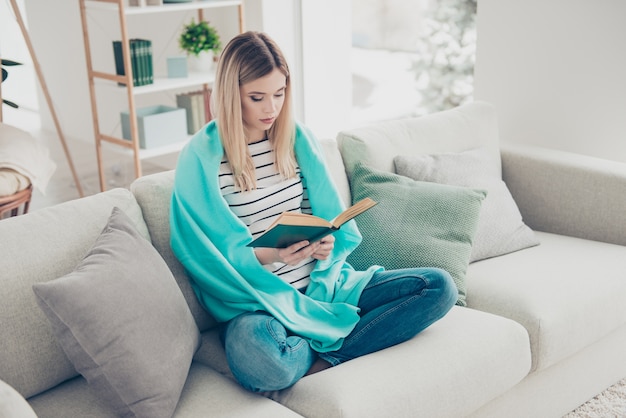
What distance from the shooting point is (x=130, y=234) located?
1864 millimetres

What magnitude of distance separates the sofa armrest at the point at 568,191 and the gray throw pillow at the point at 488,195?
169 mm

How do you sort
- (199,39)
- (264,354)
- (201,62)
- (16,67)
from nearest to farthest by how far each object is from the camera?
(264,354), (199,39), (201,62), (16,67)

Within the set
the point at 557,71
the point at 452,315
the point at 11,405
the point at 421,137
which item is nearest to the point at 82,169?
the point at 421,137

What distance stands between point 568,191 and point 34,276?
1.85 meters

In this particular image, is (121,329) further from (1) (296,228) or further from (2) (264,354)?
(1) (296,228)

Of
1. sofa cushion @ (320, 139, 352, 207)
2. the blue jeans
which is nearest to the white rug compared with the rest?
the blue jeans

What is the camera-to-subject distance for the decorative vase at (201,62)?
4562mm

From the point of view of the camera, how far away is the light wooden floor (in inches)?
188

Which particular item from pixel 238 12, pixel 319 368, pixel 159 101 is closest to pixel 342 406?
pixel 319 368

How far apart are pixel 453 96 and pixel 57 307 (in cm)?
412

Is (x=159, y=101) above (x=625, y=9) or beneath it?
beneath

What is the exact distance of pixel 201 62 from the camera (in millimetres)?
4594

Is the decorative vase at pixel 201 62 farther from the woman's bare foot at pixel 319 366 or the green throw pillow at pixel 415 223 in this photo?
the woman's bare foot at pixel 319 366

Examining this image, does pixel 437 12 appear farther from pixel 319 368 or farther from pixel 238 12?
pixel 319 368
